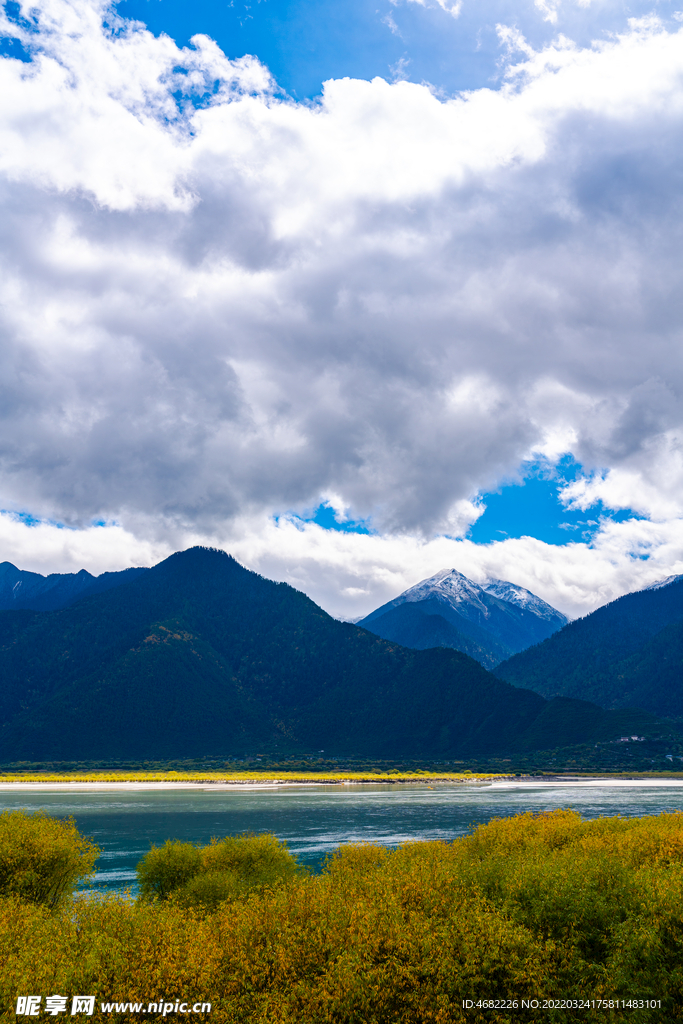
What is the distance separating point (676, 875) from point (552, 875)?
717cm

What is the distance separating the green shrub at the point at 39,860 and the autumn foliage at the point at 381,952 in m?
14.8

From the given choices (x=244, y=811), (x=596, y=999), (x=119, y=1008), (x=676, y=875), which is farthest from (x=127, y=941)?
(x=244, y=811)

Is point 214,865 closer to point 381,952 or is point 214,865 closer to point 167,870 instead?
point 167,870

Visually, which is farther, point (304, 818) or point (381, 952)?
point (304, 818)

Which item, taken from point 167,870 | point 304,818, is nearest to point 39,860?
point 167,870

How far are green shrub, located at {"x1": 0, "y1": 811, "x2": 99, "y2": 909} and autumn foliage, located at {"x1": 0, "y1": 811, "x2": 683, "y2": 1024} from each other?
1482 cm

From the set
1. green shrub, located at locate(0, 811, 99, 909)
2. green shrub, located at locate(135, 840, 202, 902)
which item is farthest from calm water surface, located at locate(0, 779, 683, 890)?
green shrub, located at locate(0, 811, 99, 909)

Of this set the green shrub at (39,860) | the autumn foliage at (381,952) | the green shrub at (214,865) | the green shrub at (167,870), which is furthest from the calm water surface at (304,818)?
the autumn foliage at (381,952)

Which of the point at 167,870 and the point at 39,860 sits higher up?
the point at 39,860

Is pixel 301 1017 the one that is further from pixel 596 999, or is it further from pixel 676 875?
pixel 676 875

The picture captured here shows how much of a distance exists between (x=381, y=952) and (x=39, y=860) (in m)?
37.2

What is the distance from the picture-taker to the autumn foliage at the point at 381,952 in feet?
83.0

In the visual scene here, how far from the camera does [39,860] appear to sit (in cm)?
5372

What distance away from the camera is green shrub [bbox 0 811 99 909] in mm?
52062
